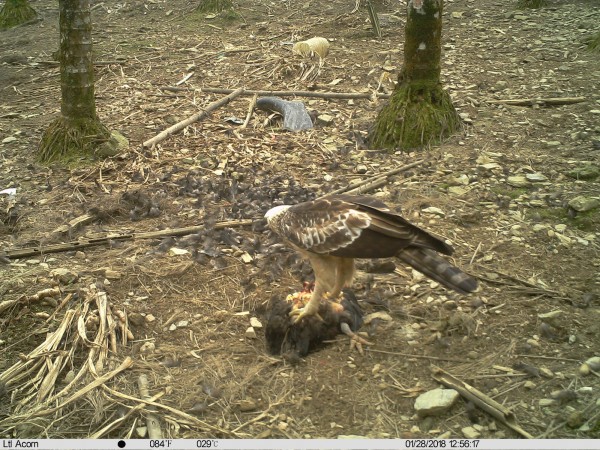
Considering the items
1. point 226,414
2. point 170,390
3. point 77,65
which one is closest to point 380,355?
point 226,414

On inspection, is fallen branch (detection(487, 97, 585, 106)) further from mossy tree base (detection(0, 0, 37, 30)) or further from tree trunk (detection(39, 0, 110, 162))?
mossy tree base (detection(0, 0, 37, 30))

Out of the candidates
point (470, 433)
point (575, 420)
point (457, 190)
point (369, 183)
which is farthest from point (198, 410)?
point (457, 190)

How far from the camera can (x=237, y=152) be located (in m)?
7.14

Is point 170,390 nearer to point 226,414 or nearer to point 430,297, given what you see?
point 226,414

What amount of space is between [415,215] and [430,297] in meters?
1.14

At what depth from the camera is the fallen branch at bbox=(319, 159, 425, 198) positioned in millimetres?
6164

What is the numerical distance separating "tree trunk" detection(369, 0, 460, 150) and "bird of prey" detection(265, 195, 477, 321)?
103 inches

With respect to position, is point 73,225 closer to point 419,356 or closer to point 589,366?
point 419,356

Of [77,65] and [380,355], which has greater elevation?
[77,65]

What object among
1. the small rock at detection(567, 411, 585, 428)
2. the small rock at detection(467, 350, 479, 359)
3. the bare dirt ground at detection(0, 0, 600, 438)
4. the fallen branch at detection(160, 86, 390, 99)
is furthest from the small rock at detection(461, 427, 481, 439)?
the fallen branch at detection(160, 86, 390, 99)

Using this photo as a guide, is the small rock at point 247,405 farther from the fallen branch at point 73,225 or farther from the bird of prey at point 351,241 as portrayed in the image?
the fallen branch at point 73,225

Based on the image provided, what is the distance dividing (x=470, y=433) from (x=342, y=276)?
1375 millimetres

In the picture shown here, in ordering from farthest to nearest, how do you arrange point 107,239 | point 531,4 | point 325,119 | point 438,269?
1. point 531,4
2. point 325,119
3. point 107,239
4. point 438,269

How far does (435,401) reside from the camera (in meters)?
3.70
